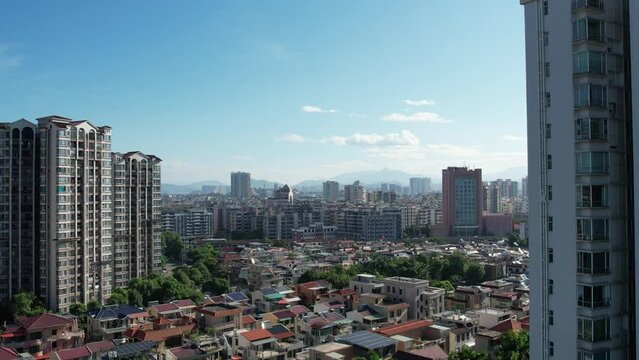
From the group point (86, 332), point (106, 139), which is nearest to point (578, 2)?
point (86, 332)

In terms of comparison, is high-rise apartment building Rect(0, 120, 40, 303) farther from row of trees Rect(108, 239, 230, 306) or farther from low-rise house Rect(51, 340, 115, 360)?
low-rise house Rect(51, 340, 115, 360)

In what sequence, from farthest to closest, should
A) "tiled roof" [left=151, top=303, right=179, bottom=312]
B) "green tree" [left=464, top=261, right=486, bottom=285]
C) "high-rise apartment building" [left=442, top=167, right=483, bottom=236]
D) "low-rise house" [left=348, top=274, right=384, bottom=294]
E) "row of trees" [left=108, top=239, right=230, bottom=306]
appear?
"high-rise apartment building" [left=442, top=167, right=483, bottom=236] < "green tree" [left=464, top=261, right=486, bottom=285] < "row of trees" [left=108, top=239, right=230, bottom=306] < "low-rise house" [left=348, top=274, right=384, bottom=294] < "tiled roof" [left=151, top=303, right=179, bottom=312]

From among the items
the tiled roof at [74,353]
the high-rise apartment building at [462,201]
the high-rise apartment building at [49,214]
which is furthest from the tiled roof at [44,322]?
the high-rise apartment building at [462,201]

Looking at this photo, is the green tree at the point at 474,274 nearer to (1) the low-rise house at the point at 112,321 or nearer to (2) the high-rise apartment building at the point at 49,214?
(1) the low-rise house at the point at 112,321

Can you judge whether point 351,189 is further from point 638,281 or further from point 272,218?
point 638,281

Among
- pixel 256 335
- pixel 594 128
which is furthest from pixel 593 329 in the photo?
pixel 256 335

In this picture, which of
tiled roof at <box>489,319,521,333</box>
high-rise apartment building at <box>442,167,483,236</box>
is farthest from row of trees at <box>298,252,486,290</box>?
high-rise apartment building at <box>442,167,483,236</box>

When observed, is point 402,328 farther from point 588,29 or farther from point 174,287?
point 588,29
